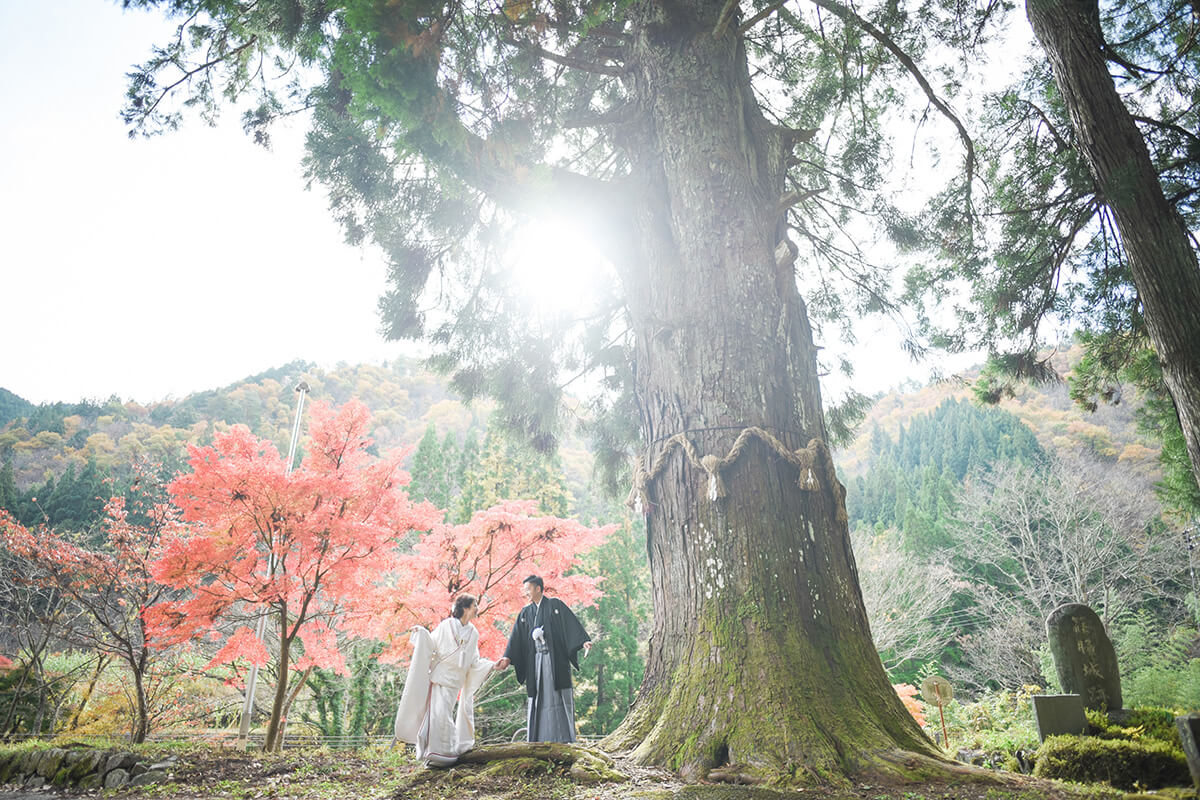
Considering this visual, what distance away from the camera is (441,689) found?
3.43 metres

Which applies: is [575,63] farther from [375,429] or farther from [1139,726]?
[375,429]

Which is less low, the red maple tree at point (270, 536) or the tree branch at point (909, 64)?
the tree branch at point (909, 64)

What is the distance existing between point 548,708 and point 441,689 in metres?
0.82

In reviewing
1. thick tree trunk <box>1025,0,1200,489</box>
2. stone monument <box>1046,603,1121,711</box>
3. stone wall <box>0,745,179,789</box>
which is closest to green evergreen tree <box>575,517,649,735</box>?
stone monument <box>1046,603,1121,711</box>

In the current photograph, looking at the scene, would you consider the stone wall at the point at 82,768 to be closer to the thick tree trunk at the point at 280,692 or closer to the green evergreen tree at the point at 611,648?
the thick tree trunk at the point at 280,692

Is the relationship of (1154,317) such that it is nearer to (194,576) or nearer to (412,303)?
(412,303)

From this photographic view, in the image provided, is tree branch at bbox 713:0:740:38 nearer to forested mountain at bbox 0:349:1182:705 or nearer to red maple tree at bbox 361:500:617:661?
forested mountain at bbox 0:349:1182:705

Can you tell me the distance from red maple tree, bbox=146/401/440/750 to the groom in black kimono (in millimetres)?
1908

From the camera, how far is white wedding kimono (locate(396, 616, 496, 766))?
3.27 meters

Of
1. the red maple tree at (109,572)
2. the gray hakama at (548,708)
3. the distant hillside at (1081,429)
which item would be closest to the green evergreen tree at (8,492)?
the red maple tree at (109,572)

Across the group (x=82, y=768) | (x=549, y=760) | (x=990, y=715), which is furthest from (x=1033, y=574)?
(x=82, y=768)

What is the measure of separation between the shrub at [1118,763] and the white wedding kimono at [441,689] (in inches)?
121

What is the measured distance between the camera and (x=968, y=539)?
54.9 feet

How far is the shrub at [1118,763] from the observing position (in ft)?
8.85
